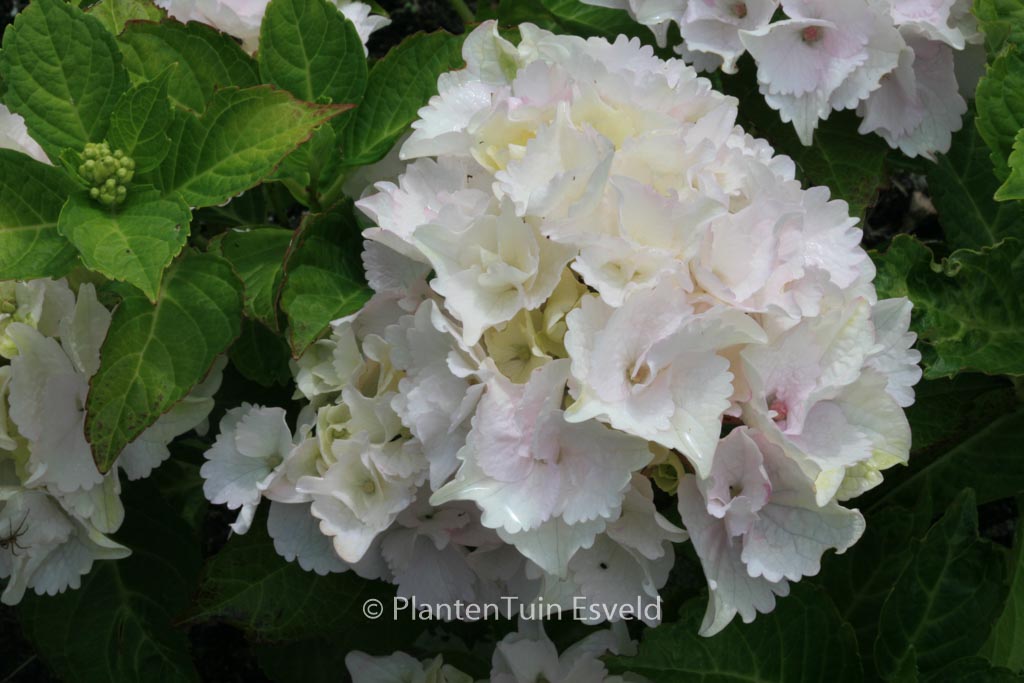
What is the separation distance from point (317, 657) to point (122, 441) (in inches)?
19.6

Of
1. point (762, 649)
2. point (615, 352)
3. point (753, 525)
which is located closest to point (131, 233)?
point (615, 352)

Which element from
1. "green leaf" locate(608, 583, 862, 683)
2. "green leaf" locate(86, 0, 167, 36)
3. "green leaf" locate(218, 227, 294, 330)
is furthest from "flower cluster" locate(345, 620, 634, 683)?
"green leaf" locate(86, 0, 167, 36)

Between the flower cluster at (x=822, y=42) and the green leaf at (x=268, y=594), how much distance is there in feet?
2.07

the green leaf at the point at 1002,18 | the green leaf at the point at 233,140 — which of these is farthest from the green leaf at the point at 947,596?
the green leaf at the point at 233,140

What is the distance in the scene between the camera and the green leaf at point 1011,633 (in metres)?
1.04

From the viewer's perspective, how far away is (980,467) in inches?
46.9

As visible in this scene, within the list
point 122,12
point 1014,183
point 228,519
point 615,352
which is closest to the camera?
point 615,352

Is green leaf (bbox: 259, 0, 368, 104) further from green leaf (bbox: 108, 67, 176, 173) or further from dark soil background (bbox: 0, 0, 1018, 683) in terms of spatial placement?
dark soil background (bbox: 0, 0, 1018, 683)

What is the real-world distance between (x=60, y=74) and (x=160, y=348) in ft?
0.82

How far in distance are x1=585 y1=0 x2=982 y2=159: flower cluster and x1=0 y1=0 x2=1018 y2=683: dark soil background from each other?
36 cm

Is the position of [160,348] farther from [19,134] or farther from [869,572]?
[869,572]

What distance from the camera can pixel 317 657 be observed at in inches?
50.9

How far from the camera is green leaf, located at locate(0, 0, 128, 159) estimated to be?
0.94m

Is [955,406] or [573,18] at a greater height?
[573,18]
